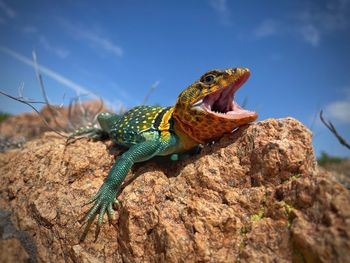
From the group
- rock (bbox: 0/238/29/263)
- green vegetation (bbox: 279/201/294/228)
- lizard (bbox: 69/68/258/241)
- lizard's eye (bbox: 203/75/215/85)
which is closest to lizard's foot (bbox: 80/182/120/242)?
lizard (bbox: 69/68/258/241)

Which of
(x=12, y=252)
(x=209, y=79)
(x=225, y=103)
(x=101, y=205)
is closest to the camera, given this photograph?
(x=12, y=252)

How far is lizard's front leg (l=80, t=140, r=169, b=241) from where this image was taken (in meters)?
3.04

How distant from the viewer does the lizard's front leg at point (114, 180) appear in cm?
304

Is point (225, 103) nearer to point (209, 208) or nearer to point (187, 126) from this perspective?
point (187, 126)

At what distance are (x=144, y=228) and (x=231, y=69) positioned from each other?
1.95 meters

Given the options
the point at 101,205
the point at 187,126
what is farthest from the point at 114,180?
the point at 187,126

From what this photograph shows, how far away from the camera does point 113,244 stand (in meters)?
2.91

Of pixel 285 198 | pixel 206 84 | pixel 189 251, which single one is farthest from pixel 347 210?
pixel 206 84

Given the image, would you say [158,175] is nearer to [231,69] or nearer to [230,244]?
[230,244]

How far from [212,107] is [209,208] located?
1275mm

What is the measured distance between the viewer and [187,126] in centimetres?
334

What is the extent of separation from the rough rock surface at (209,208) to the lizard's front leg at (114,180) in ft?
0.41

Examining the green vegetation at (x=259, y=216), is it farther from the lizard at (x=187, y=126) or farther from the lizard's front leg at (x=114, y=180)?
the lizard's front leg at (x=114, y=180)

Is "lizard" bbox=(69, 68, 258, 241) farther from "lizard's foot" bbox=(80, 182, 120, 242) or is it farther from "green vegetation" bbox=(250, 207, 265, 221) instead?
"green vegetation" bbox=(250, 207, 265, 221)
